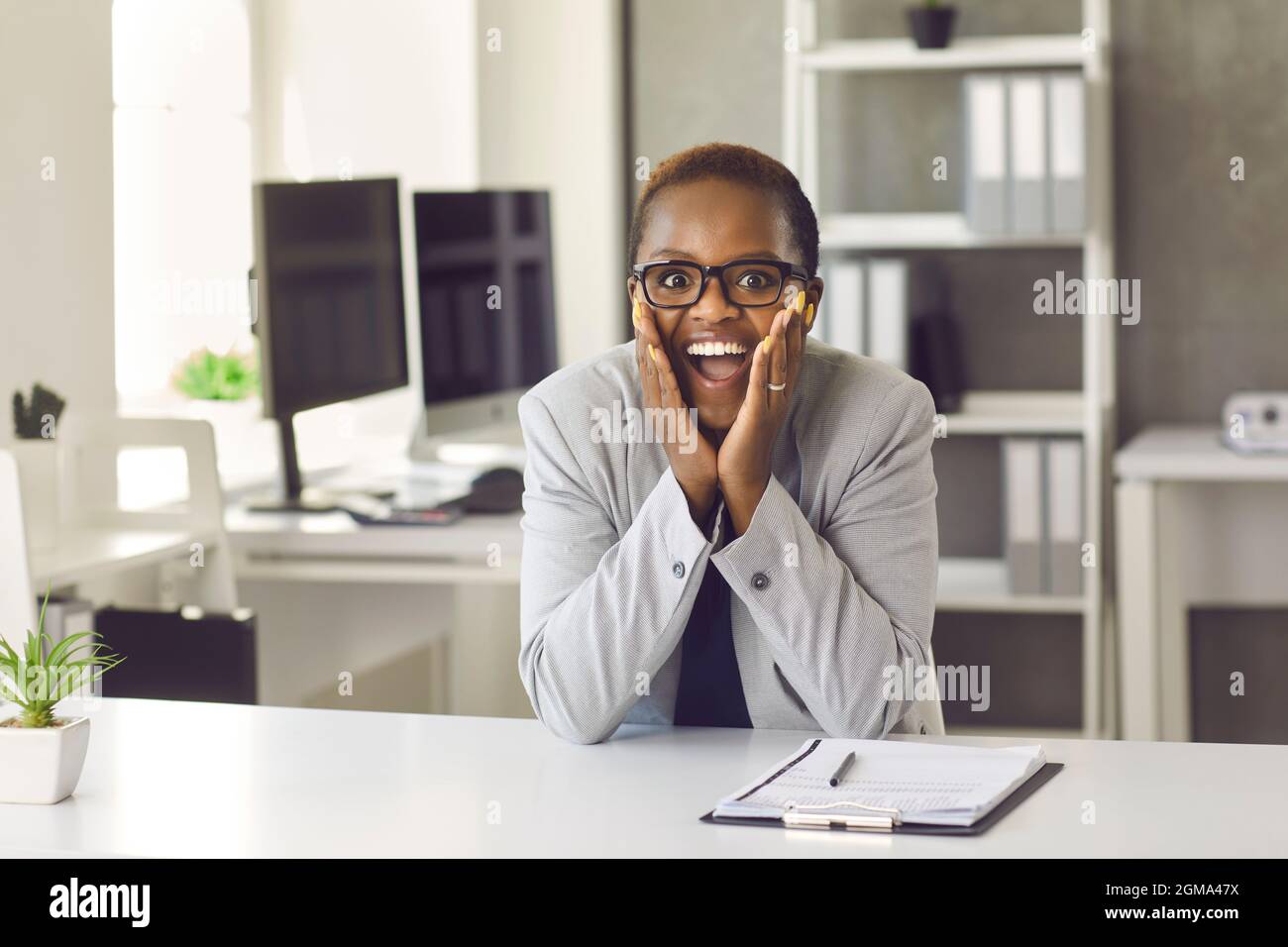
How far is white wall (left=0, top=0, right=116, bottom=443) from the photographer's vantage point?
2666 millimetres

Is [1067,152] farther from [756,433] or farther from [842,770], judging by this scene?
[842,770]

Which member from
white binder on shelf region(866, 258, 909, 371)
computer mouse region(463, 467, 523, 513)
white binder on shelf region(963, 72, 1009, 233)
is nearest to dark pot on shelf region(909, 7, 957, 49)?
white binder on shelf region(963, 72, 1009, 233)

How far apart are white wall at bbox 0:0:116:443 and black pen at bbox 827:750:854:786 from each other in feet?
6.03

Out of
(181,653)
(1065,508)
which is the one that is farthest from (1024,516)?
(181,653)

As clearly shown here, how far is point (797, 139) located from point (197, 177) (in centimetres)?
138

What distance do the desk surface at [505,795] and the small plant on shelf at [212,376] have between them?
2.02 m

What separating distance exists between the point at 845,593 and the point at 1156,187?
2417 millimetres

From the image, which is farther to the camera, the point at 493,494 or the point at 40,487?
the point at 493,494

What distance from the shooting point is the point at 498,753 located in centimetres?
142

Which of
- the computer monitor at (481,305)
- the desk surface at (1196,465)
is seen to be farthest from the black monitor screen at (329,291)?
the desk surface at (1196,465)

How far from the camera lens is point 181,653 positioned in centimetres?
246

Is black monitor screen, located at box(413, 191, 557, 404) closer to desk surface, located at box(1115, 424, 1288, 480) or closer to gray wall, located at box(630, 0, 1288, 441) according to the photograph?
gray wall, located at box(630, 0, 1288, 441)
